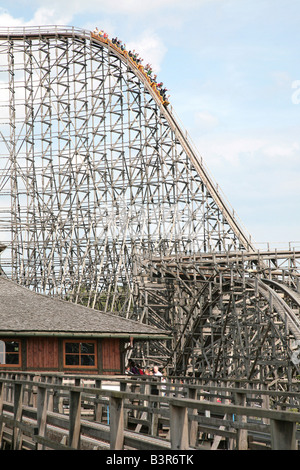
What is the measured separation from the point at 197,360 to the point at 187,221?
688 centimetres

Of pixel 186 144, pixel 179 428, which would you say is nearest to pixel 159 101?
pixel 186 144

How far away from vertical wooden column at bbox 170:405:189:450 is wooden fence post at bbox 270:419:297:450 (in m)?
1.05

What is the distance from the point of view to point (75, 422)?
298 inches

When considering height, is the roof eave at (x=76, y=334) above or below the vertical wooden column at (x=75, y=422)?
above

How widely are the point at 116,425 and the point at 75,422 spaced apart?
1072 millimetres

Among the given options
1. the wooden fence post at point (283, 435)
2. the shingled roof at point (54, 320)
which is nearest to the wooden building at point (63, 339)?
the shingled roof at point (54, 320)

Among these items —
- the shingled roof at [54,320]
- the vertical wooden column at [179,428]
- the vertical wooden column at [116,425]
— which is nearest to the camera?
the vertical wooden column at [179,428]

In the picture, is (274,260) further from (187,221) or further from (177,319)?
(187,221)

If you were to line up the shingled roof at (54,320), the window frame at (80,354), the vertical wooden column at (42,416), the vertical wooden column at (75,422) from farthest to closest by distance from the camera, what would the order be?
the window frame at (80,354) → the shingled roof at (54,320) → the vertical wooden column at (42,416) → the vertical wooden column at (75,422)

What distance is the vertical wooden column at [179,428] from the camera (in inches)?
232

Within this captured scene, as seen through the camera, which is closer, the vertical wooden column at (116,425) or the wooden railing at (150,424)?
the wooden railing at (150,424)

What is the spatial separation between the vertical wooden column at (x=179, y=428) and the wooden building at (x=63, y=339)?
1216 centimetres

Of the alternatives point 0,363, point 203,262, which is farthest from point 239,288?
point 0,363

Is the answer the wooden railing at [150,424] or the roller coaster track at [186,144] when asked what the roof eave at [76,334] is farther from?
the roller coaster track at [186,144]
